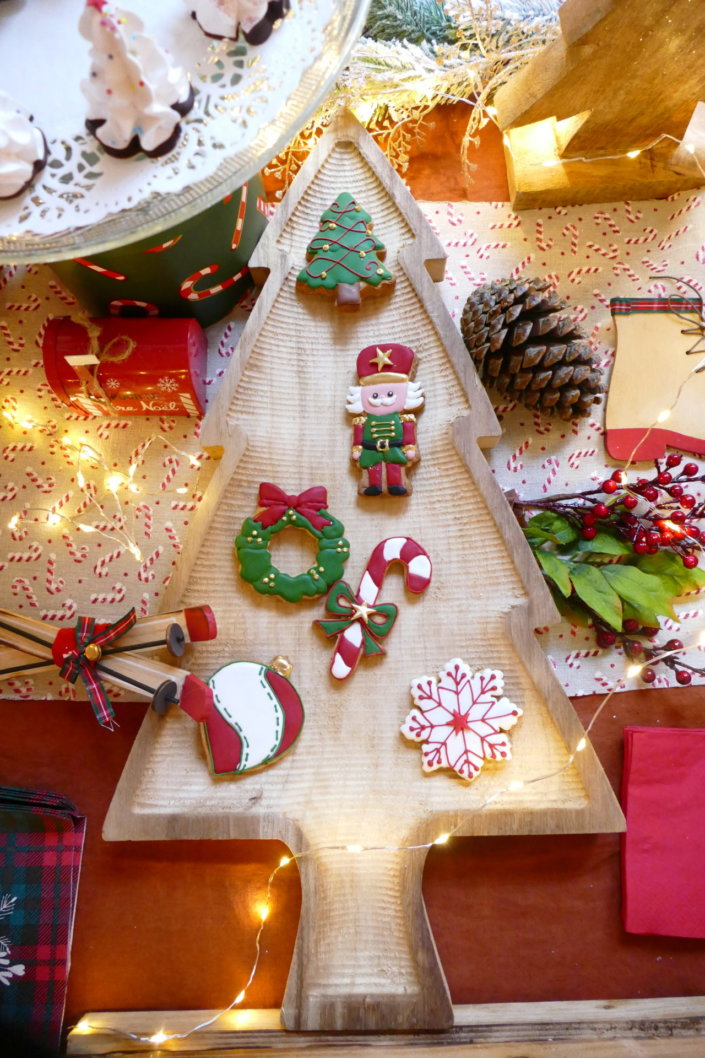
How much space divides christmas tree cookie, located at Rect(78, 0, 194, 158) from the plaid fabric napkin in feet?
2.92

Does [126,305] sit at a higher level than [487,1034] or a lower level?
higher

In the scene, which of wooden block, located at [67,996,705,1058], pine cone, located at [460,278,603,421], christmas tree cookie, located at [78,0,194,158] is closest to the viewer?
christmas tree cookie, located at [78,0,194,158]


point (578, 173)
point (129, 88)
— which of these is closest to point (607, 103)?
point (578, 173)

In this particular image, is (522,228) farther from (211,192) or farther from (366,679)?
(366,679)

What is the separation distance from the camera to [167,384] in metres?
1.06

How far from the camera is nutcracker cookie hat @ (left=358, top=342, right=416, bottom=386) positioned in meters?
1.03

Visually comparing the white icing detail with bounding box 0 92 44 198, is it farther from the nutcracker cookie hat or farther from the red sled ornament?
the nutcracker cookie hat

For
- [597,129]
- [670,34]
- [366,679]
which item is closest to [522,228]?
[597,129]

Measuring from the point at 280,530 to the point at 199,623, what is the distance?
0.58 ft

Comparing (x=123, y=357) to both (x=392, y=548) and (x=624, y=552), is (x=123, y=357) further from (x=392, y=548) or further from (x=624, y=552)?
(x=624, y=552)

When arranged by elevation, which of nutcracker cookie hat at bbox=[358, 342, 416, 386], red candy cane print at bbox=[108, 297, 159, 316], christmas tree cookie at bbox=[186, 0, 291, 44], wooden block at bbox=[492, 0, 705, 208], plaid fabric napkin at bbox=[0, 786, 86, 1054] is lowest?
plaid fabric napkin at bbox=[0, 786, 86, 1054]

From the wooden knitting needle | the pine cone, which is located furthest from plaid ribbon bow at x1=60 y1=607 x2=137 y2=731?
the pine cone

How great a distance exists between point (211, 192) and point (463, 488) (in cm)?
51

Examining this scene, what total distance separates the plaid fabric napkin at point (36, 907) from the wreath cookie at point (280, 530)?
1.50 ft
